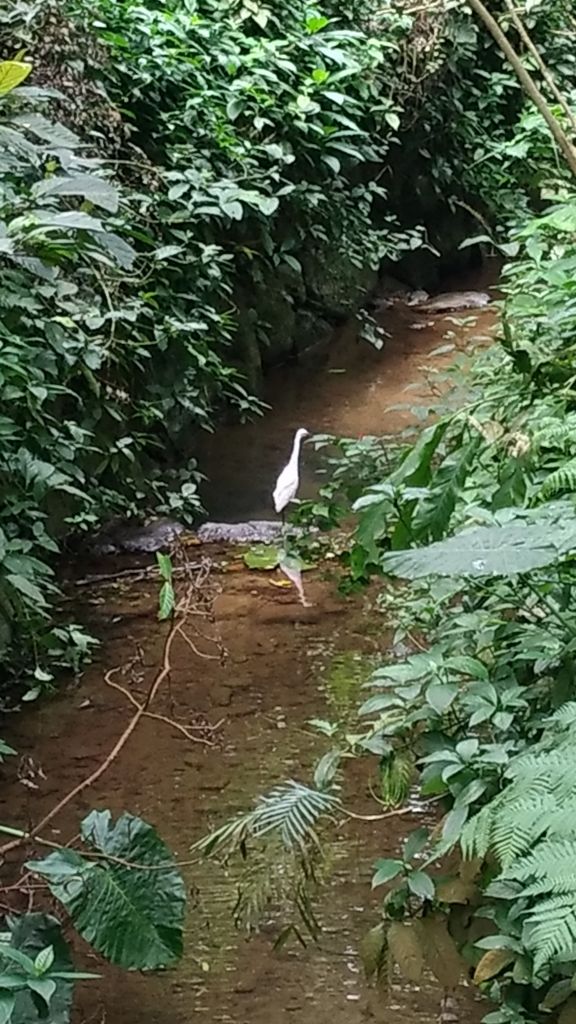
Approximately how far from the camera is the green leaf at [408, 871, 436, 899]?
1.65 metres

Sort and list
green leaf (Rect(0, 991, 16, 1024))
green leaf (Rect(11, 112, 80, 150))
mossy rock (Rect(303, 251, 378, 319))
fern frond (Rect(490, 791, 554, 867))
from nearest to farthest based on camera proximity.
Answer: fern frond (Rect(490, 791, 554, 867)) → green leaf (Rect(0, 991, 16, 1024)) → green leaf (Rect(11, 112, 80, 150)) → mossy rock (Rect(303, 251, 378, 319))

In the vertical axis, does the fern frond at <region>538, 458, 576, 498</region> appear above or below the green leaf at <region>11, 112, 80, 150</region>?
below

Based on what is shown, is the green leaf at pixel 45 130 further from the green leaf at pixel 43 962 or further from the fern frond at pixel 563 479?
the green leaf at pixel 43 962

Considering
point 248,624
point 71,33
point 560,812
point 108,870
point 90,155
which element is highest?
point 71,33

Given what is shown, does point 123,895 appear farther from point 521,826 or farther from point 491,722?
point 521,826

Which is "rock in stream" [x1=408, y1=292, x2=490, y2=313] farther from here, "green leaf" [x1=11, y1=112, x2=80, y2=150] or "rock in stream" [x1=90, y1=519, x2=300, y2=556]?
"green leaf" [x1=11, y1=112, x2=80, y2=150]

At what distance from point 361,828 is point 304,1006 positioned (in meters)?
0.55

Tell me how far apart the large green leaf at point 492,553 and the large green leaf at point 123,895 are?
703mm

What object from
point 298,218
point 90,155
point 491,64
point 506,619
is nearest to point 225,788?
→ point 506,619

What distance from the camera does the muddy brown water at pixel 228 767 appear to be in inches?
83.5

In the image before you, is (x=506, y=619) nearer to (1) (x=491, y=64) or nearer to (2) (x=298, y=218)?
(2) (x=298, y=218)

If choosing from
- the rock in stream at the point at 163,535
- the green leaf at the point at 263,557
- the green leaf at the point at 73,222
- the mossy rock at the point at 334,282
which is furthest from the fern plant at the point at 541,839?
the mossy rock at the point at 334,282

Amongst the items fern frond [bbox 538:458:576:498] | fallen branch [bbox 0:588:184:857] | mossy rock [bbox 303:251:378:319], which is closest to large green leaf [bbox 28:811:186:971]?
fallen branch [bbox 0:588:184:857]

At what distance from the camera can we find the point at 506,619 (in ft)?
6.12
